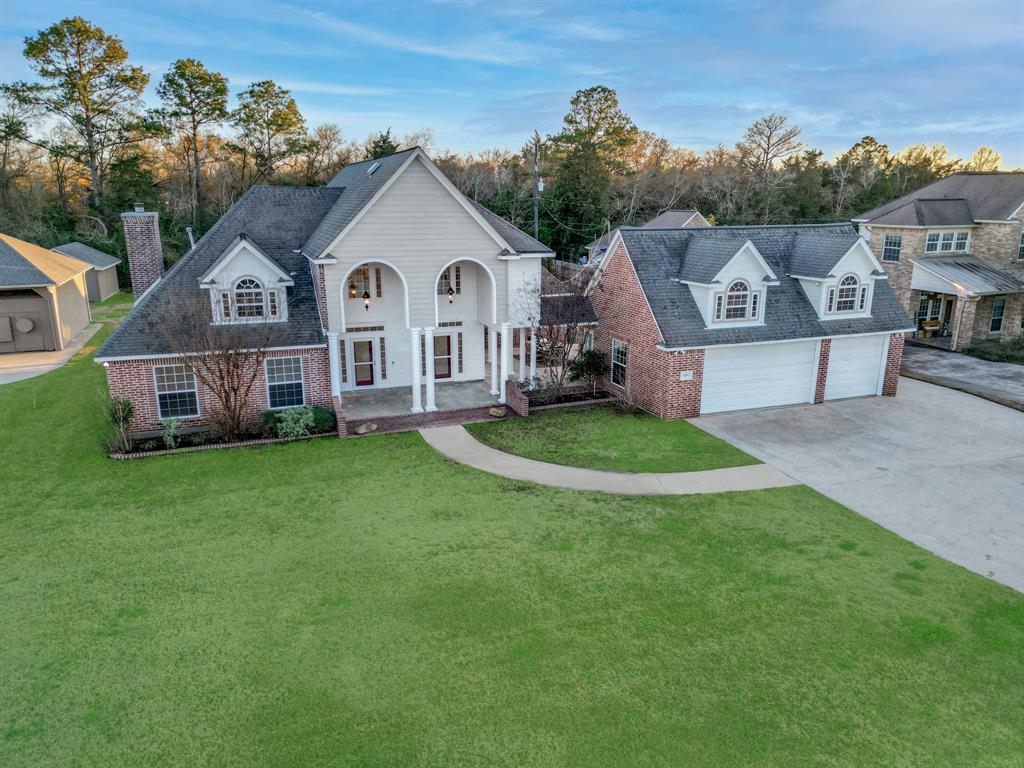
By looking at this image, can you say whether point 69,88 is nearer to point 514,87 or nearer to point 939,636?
point 514,87

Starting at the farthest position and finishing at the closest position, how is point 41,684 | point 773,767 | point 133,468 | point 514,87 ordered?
point 514,87
point 133,468
point 41,684
point 773,767

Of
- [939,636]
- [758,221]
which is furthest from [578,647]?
[758,221]

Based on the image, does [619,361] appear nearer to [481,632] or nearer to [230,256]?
[230,256]

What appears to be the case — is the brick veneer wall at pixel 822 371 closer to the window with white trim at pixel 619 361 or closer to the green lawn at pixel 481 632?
the window with white trim at pixel 619 361

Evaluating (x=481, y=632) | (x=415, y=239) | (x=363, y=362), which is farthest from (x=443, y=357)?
(x=481, y=632)

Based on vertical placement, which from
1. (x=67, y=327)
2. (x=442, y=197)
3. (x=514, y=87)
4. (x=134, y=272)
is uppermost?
(x=514, y=87)

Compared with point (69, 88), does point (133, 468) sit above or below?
below
